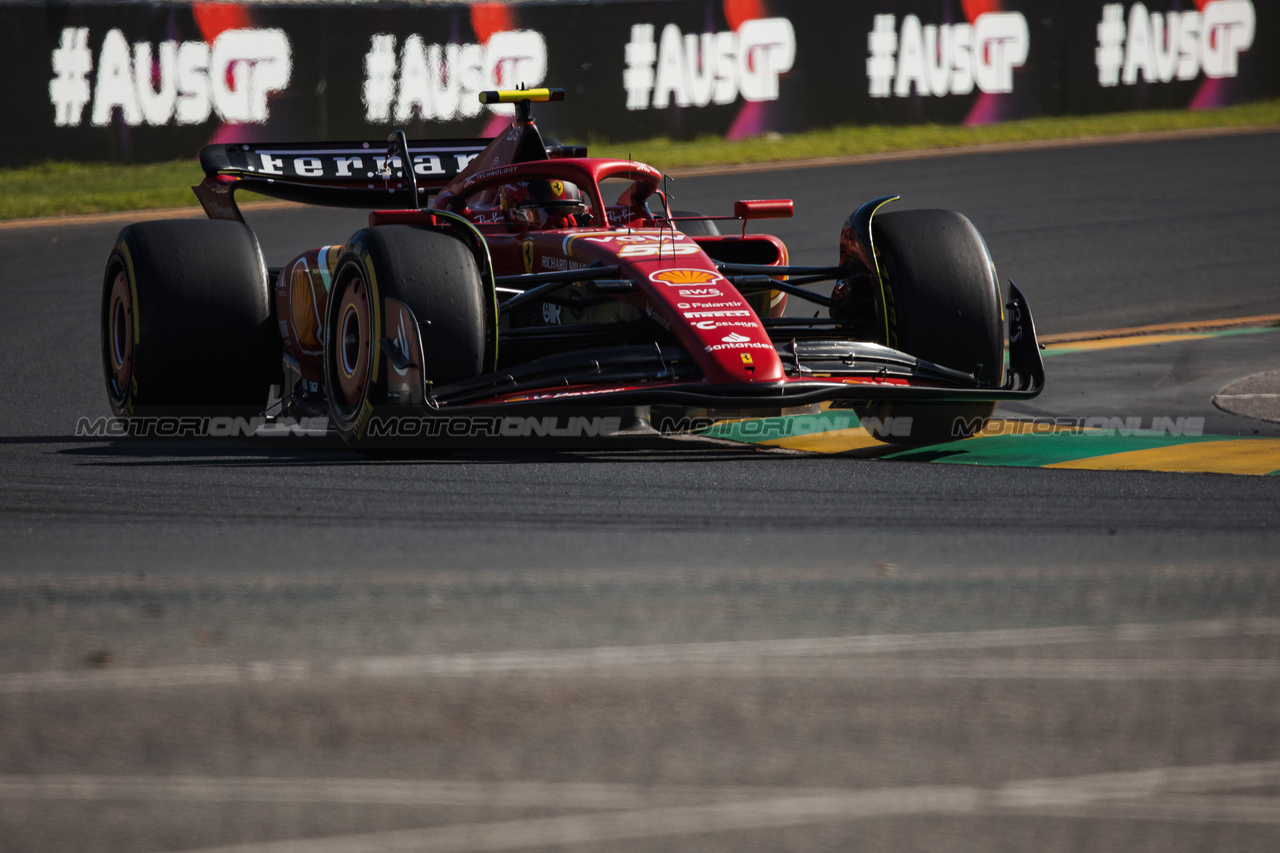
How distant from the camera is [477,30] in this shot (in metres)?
18.8

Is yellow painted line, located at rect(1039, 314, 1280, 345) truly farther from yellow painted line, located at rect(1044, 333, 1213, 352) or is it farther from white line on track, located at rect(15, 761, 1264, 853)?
white line on track, located at rect(15, 761, 1264, 853)

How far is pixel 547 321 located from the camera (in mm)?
7148

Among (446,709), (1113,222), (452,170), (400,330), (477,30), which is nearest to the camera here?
(446,709)

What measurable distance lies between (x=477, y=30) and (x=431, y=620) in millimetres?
15720

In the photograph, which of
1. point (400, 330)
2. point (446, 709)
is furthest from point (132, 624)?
point (400, 330)

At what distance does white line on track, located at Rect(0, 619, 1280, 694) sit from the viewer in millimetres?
3430

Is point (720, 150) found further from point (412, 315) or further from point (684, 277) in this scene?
point (412, 315)

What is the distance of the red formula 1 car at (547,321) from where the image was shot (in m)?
5.98

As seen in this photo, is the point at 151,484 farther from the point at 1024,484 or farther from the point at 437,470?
the point at 1024,484

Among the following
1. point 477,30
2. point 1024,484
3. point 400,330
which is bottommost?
point 1024,484

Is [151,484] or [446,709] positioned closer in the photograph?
[446,709]

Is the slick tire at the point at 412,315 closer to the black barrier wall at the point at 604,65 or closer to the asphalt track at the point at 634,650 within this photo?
the asphalt track at the point at 634,650

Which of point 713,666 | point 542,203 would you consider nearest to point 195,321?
point 542,203

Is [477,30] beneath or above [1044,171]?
above
